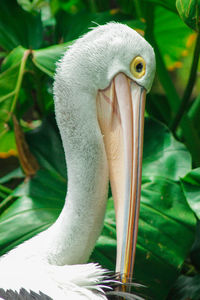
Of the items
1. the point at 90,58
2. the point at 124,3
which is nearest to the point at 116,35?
the point at 90,58

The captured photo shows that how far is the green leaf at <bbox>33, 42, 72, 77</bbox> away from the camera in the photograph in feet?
5.35

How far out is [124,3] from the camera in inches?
105

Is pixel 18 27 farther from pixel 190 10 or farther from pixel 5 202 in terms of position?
pixel 190 10

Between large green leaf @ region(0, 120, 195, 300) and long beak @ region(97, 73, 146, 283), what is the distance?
33 centimetres

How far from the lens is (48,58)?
65.1 inches

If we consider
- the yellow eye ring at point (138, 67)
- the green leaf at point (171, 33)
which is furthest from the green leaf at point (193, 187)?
the green leaf at point (171, 33)

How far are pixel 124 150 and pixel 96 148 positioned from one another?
0.09 m

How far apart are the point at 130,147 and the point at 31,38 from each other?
3.77 ft

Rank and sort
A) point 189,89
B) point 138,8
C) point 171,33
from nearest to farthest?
point 189,89, point 138,8, point 171,33

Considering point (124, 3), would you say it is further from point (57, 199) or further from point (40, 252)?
point (40, 252)

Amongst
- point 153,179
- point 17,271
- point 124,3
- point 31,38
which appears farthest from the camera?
point 124,3

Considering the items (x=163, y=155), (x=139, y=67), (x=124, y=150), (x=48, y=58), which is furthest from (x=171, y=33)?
(x=124, y=150)

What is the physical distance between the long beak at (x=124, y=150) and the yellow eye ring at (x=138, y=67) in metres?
0.03

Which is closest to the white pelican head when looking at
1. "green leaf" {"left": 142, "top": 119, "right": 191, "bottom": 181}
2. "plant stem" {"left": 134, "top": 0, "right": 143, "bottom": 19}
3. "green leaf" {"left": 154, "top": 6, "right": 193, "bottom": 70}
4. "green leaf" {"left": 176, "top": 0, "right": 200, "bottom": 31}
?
"green leaf" {"left": 176, "top": 0, "right": 200, "bottom": 31}
